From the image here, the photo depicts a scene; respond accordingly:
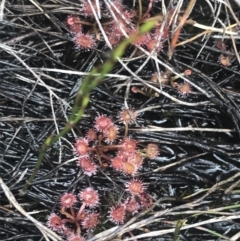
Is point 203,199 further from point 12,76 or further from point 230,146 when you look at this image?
point 12,76

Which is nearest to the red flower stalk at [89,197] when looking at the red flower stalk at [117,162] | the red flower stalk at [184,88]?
the red flower stalk at [117,162]

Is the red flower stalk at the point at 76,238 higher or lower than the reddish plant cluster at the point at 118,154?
lower

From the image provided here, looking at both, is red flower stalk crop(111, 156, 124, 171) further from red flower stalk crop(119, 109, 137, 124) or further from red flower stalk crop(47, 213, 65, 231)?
red flower stalk crop(47, 213, 65, 231)

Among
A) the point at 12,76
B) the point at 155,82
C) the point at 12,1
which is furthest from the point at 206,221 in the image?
the point at 12,1

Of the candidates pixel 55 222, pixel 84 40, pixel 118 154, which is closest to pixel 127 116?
pixel 118 154

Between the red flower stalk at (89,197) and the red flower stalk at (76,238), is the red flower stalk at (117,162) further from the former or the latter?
the red flower stalk at (76,238)

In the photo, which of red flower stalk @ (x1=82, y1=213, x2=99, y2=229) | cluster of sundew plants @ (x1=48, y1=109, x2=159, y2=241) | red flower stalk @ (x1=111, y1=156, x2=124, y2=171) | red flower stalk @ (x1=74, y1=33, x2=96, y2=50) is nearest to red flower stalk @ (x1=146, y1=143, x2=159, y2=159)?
cluster of sundew plants @ (x1=48, y1=109, x2=159, y2=241)
